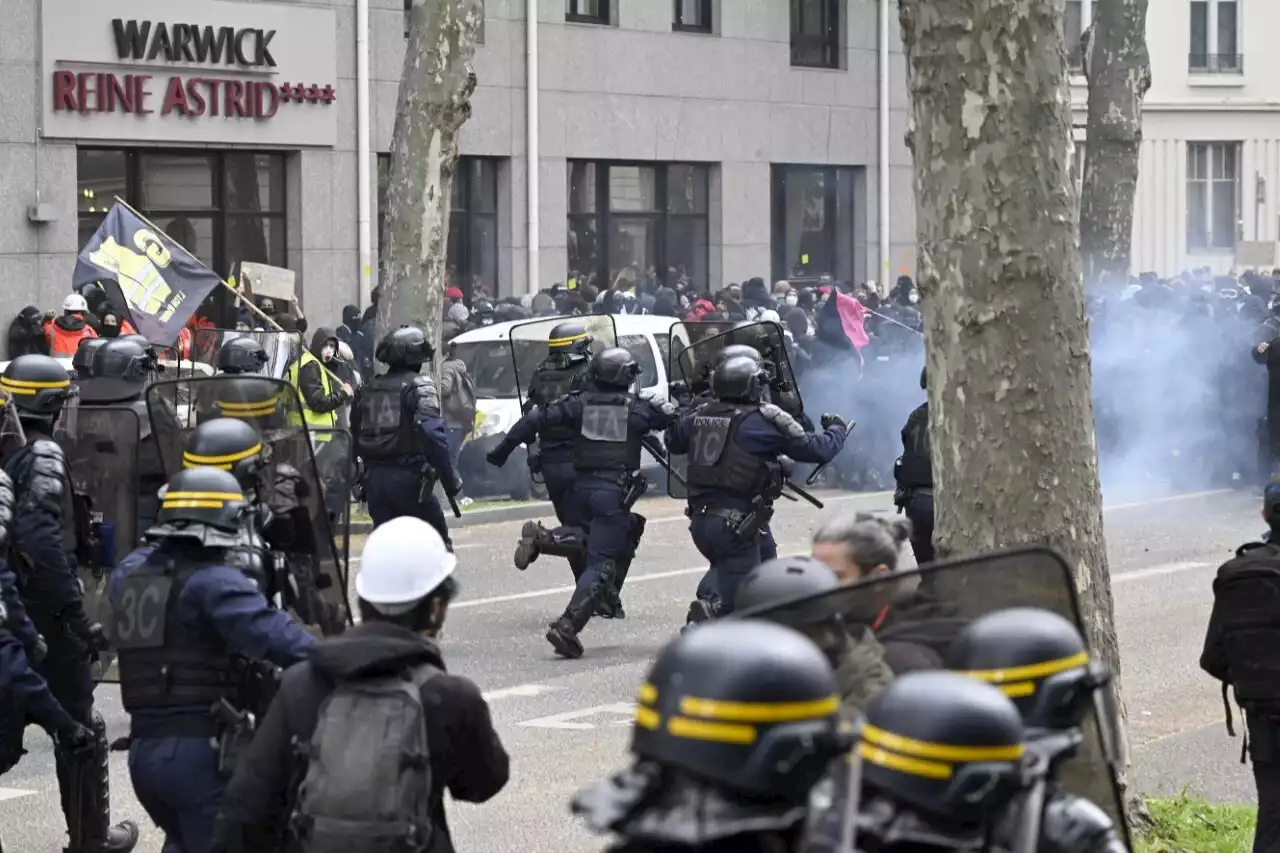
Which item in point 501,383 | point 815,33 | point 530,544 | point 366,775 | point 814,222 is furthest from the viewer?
point 814,222

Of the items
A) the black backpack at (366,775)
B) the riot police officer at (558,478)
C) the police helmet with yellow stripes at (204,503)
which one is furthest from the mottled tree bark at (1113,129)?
the black backpack at (366,775)

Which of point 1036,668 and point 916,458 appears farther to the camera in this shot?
point 916,458

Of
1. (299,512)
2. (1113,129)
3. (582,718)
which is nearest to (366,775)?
(299,512)

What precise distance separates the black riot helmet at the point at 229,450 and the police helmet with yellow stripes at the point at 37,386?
162cm

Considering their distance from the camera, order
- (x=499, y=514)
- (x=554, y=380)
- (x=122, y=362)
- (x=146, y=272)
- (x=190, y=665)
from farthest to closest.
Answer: (x=499, y=514) → (x=146, y=272) → (x=554, y=380) → (x=122, y=362) → (x=190, y=665)

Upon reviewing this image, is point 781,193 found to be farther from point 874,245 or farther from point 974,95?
point 974,95

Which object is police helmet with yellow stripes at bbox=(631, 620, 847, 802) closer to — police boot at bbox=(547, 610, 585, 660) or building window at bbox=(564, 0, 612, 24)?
police boot at bbox=(547, 610, 585, 660)

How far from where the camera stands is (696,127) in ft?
101

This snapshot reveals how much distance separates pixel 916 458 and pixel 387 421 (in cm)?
292

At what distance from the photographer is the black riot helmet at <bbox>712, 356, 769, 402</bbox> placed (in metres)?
10.5

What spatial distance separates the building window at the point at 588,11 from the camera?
2877cm

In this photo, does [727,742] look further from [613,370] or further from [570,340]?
[570,340]

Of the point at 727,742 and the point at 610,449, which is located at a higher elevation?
the point at 727,742

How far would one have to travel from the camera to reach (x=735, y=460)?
420 inches
